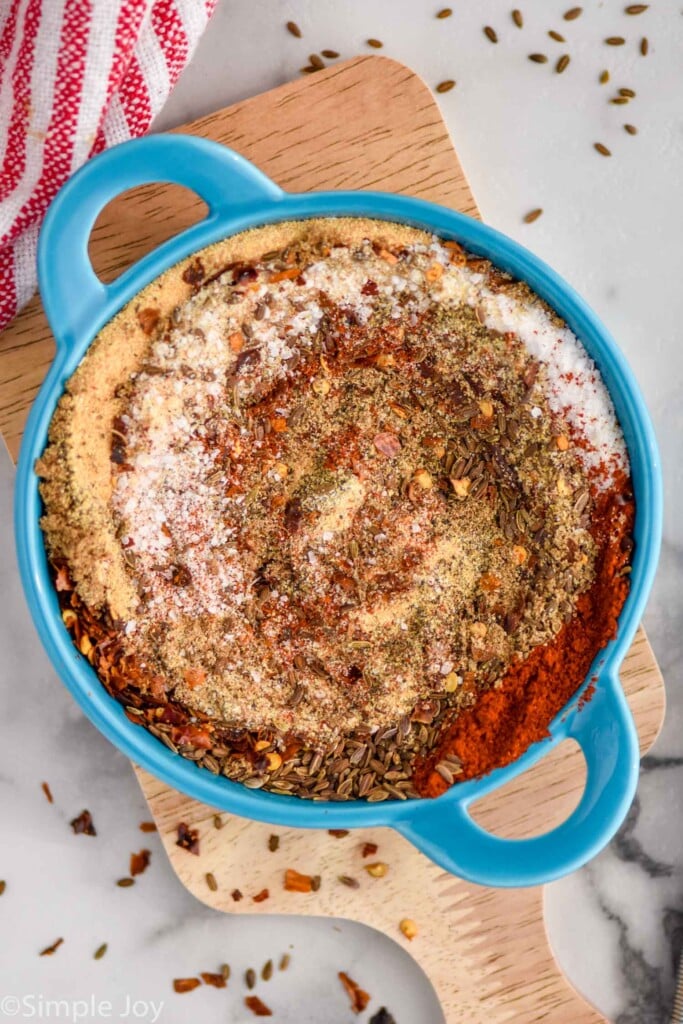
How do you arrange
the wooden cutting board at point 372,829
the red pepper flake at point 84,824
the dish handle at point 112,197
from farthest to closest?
the red pepper flake at point 84,824 < the wooden cutting board at point 372,829 < the dish handle at point 112,197

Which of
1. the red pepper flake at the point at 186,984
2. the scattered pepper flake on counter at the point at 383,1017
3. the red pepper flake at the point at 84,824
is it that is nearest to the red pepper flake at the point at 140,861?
the red pepper flake at the point at 84,824

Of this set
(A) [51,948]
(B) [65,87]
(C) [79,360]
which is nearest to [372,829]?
(A) [51,948]

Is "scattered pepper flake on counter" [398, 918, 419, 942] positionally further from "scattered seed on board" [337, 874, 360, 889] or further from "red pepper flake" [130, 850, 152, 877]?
"red pepper flake" [130, 850, 152, 877]

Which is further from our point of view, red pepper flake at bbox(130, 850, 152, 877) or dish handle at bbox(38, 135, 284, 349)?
red pepper flake at bbox(130, 850, 152, 877)

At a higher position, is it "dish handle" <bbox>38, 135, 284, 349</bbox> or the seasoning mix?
"dish handle" <bbox>38, 135, 284, 349</bbox>

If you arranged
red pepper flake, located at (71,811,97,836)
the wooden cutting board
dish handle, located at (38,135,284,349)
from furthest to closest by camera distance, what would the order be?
1. red pepper flake, located at (71,811,97,836)
2. the wooden cutting board
3. dish handle, located at (38,135,284,349)

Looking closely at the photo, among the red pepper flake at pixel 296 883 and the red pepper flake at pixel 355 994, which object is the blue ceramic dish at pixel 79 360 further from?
the red pepper flake at pixel 355 994

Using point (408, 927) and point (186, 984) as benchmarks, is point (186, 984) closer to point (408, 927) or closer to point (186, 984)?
point (186, 984)

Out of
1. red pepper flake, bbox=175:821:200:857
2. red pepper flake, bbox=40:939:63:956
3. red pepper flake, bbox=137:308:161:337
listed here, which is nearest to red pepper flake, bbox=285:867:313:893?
red pepper flake, bbox=175:821:200:857
